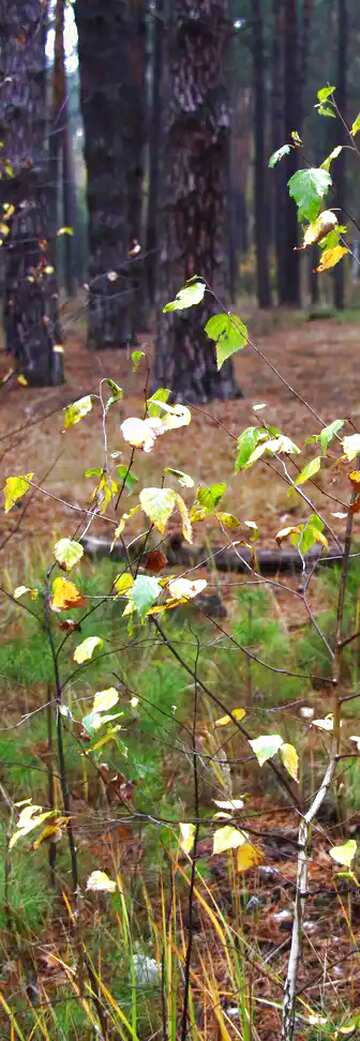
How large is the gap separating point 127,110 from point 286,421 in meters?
10.5

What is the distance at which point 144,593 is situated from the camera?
1732 mm

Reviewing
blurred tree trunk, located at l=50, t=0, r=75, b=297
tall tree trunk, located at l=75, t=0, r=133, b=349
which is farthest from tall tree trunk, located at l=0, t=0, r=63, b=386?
tall tree trunk, located at l=75, t=0, r=133, b=349

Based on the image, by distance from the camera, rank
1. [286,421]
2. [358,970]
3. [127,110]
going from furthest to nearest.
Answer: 1. [127,110]
2. [286,421]
3. [358,970]

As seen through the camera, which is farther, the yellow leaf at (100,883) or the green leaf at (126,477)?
the green leaf at (126,477)

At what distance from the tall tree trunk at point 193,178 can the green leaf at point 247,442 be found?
720 cm

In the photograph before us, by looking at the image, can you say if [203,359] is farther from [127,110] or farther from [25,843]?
[127,110]

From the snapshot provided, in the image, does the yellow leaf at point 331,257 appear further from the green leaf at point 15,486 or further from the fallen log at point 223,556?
the fallen log at point 223,556

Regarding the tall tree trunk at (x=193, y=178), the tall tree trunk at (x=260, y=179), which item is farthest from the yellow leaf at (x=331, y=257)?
the tall tree trunk at (x=260, y=179)

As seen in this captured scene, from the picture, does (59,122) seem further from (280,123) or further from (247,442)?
(280,123)

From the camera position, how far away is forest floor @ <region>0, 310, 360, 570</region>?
281 inches

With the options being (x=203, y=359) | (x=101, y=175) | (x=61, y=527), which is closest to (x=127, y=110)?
(x=101, y=175)

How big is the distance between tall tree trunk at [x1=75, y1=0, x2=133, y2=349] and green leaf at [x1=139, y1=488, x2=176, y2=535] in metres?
12.4

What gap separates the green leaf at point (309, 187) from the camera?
1898mm

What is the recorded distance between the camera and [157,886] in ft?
10.4
